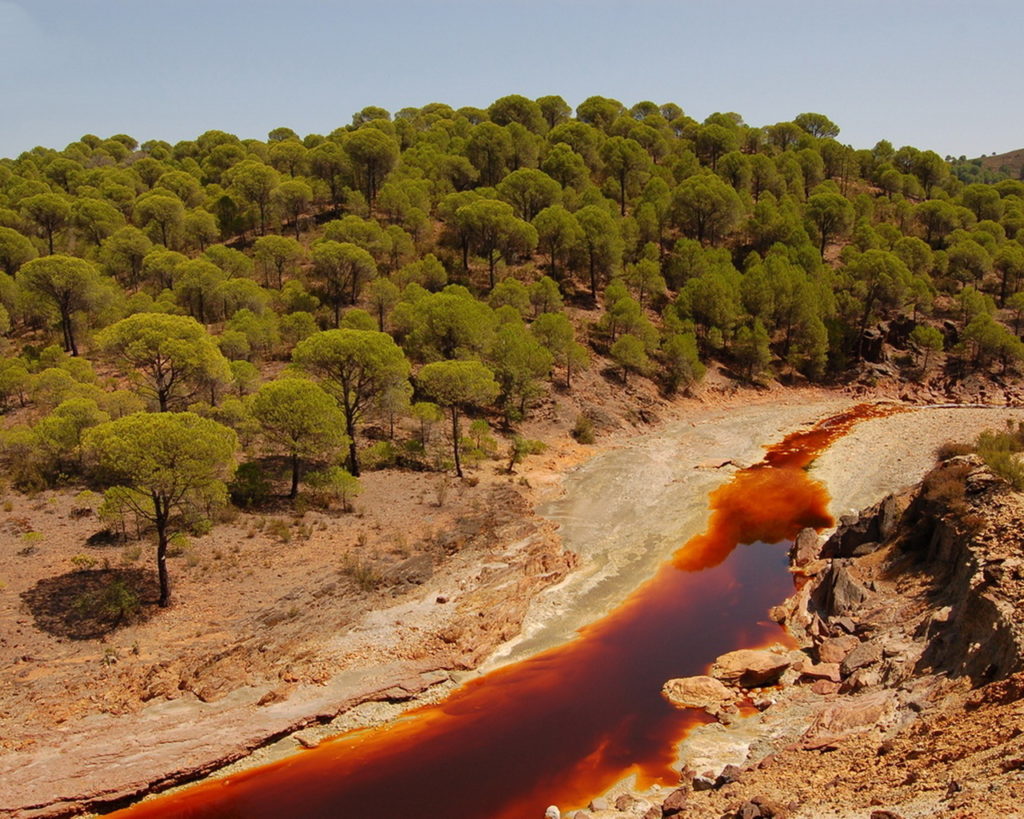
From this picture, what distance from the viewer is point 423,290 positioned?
62.2 meters

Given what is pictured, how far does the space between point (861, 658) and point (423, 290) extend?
4763cm

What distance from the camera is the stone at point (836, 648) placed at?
1033 inches

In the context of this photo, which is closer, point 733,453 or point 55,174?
point 733,453

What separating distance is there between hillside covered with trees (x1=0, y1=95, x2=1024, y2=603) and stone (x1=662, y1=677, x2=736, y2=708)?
21386mm

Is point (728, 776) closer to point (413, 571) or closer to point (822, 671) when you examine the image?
point (822, 671)

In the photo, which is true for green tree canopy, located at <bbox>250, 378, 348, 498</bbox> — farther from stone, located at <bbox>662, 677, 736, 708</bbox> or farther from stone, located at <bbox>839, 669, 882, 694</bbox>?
stone, located at <bbox>839, 669, 882, 694</bbox>

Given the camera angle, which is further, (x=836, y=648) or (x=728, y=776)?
(x=836, y=648)

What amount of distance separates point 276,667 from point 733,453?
4037cm

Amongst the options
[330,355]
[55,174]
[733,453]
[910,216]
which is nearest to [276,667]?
[330,355]

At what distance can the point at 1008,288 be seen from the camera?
8506 cm

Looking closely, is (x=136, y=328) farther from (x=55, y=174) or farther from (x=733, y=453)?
(x=55, y=174)

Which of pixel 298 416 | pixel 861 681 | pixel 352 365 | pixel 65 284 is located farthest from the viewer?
pixel 65 284

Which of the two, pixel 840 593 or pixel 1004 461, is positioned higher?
pixel 1004 461

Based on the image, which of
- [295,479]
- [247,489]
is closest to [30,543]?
[247,489]
